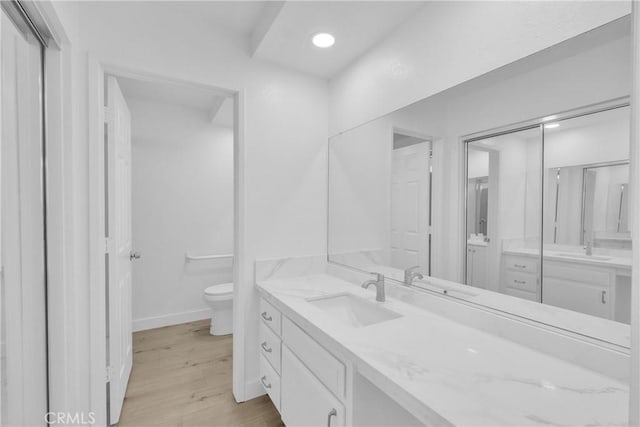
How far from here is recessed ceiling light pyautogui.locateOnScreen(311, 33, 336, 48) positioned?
1735 millimetres

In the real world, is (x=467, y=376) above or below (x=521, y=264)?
below

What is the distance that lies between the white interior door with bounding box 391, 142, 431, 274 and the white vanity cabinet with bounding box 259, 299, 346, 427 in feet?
2.31

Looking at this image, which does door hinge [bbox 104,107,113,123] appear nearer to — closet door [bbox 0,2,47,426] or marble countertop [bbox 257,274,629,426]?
closet door [bbox 0,2,47,426]

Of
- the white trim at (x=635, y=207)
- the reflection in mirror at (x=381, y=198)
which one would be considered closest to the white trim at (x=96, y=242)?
the reflection in mirror at (x=381, y=198)

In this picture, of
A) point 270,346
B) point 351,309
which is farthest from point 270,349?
point 351,309

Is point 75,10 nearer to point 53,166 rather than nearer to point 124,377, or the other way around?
point 53,166

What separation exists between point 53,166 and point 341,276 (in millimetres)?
1666

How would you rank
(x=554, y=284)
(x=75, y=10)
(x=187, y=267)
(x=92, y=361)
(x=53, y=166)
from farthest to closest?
1. (x=187, y=267)
2. (x=92, y=361)
3. (x=75, y=10)
4. (x=53, y=166)
5. (x=554, y=284)

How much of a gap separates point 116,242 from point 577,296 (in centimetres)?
217

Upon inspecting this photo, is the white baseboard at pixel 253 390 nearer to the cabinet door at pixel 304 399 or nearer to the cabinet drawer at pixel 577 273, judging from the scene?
the cabinet door at pixel 304 399

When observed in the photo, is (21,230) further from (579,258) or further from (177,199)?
(177,199)

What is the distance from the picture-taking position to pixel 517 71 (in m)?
1.14

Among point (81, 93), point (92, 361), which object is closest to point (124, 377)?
point (92, 361)

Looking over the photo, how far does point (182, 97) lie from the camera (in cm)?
300
